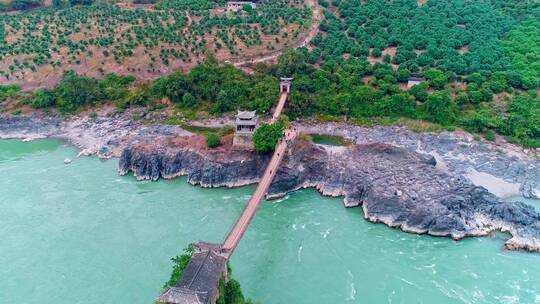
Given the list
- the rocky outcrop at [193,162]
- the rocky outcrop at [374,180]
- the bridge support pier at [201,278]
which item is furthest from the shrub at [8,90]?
the bridge support pier at [201,278]

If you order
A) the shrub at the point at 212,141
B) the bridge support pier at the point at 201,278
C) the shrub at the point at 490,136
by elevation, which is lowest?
the bridge support pier at the point at 201,278

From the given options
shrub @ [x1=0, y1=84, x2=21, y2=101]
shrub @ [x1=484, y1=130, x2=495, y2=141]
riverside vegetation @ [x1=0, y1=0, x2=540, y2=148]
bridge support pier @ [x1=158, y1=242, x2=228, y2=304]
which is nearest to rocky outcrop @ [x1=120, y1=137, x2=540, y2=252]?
shrub @ [x1=484, y1=130, x2=495, y2=141]

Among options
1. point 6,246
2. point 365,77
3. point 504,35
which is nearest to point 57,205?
point 6,246

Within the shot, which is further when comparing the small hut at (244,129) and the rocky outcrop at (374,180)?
the small hut at (244,129)

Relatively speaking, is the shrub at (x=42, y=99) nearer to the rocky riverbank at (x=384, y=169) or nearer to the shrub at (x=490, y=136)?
the rocky riverbank at (x=384, y=169)

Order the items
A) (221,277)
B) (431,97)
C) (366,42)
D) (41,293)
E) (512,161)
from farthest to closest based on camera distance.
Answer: (366,42) → (431,97) → (512,161) → (41,293) → (221,277)

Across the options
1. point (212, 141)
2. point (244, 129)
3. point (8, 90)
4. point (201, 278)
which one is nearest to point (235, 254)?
point (201, 278)

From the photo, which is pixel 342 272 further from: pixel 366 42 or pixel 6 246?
pixel 366 42

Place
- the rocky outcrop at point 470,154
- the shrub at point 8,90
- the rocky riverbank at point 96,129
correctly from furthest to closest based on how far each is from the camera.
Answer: the shrub at point 8,90, the rocky riverbank at point 96,129, the rocky outcrop at point 470,154
